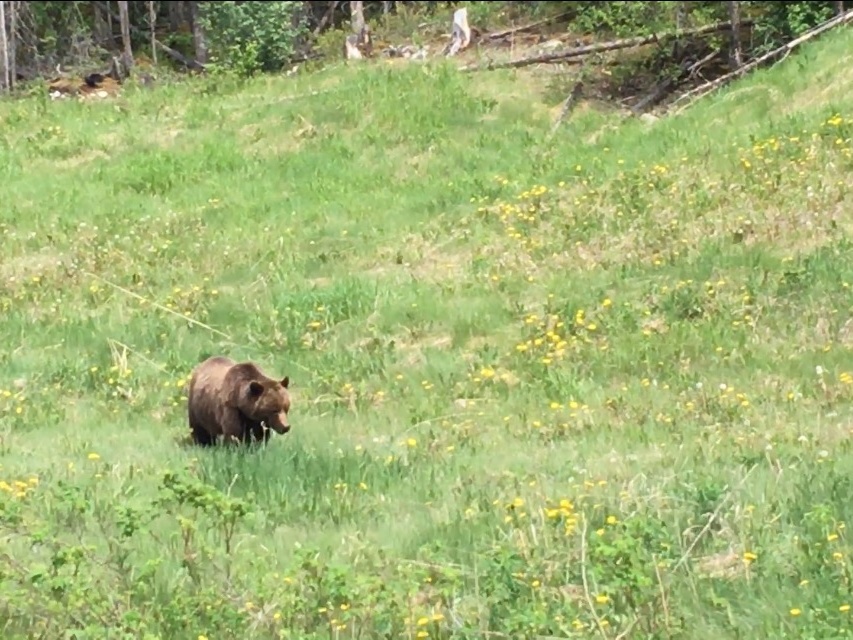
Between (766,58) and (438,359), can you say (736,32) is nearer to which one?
(766,58)

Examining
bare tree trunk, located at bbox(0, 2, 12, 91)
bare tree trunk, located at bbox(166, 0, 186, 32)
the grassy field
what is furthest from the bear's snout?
bare tree trunk, located at bbox(166, 0, 186, 32)

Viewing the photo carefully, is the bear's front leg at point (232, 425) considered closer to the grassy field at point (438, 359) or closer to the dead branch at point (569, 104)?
the grassy field at point (438, 359)

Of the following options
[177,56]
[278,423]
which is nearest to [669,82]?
[278,423]

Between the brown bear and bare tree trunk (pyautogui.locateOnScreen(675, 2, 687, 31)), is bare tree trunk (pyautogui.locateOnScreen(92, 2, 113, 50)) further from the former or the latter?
the brown bear

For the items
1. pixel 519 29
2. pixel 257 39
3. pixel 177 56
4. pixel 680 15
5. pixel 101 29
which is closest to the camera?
pixel 680 15

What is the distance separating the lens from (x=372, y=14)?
32.8 metres

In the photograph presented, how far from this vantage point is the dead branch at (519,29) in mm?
22406

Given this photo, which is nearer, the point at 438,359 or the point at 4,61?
the point at 438,359

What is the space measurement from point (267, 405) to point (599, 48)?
43.8ft

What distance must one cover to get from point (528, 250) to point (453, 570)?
747cm

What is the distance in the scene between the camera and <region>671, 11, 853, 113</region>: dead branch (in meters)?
16.6

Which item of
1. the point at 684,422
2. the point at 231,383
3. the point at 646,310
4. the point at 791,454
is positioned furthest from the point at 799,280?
the point at 231,383

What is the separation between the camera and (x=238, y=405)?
24.4 ft

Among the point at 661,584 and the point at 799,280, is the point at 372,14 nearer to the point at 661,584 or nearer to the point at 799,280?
the point at 799,280
